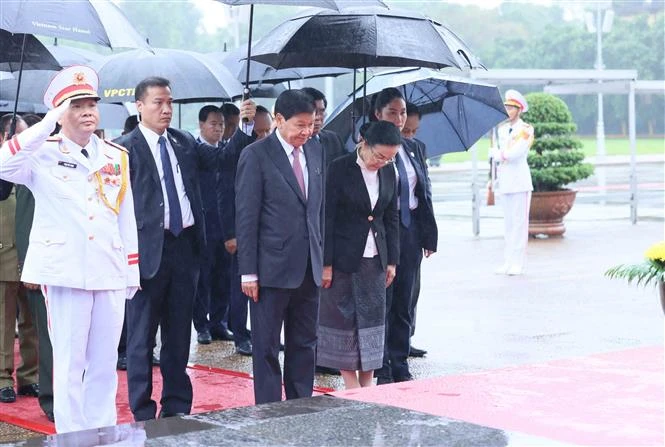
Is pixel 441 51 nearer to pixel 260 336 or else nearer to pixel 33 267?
pixel 260 336

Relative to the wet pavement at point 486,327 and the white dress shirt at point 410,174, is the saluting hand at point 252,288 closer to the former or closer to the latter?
the wet pavement at point 486,327

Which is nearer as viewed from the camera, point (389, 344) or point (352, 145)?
point (389, 344)

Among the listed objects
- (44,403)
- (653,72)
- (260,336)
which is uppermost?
(653,72)

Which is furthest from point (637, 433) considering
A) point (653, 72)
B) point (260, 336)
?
point (653, 72)

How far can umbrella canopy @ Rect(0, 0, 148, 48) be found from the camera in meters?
6.73

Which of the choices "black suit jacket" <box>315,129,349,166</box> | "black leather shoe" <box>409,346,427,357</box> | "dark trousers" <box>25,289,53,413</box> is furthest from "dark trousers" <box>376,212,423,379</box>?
"dark trousers" <box>25,289,53,413</box>

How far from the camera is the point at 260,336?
260 inches

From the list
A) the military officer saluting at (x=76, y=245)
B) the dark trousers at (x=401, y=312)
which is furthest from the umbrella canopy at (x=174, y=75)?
the military officer saluting at (x=76, y=245)

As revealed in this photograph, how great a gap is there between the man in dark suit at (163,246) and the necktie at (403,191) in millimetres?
1451

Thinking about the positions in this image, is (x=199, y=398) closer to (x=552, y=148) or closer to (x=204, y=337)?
(x=204, y=337)

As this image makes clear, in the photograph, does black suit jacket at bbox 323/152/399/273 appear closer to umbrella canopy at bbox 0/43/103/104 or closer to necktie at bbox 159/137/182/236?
necktie at bbox 159/137/182/236

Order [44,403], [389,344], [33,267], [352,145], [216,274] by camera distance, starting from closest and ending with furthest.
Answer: [33,267] → [44,403] → [389,344] → [352,145] → [216,274]

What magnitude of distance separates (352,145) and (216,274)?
176cm

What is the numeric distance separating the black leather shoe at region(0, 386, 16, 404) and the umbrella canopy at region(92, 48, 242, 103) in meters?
2.28
